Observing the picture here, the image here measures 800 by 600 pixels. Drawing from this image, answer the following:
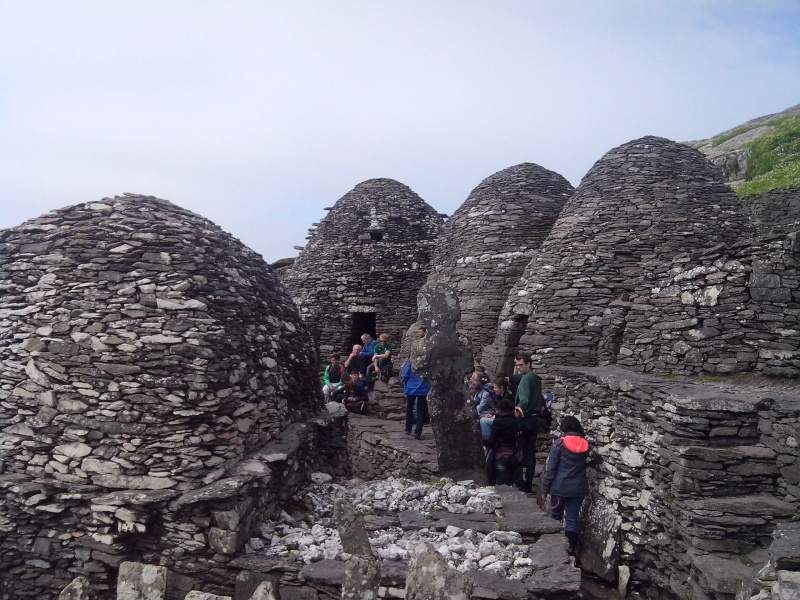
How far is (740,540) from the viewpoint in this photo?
4863 mm

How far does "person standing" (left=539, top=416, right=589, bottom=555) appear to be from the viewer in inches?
236

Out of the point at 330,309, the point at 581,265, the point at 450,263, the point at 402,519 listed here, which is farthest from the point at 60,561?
the point at 330,309

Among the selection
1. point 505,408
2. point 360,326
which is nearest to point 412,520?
point 505,408

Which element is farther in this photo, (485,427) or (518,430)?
(485,427)

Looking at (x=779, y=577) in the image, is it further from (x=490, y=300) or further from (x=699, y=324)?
(x=490, y=300)

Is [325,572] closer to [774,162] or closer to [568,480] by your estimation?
[568,480]

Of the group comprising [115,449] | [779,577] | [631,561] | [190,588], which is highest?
[115,449]

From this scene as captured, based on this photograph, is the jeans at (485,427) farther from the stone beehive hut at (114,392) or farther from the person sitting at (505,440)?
the stone beehive hut at (114,392)

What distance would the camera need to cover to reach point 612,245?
1088 centimetres

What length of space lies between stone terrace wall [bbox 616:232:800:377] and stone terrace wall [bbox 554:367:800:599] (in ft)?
2.72

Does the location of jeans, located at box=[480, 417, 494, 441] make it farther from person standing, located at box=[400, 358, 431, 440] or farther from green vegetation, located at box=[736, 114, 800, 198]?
green vegetation, located at box=[736, 114, 800, 198]

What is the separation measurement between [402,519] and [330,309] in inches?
473

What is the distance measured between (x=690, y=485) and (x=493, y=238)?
9075 millimetres

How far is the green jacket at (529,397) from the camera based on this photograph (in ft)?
24.3
